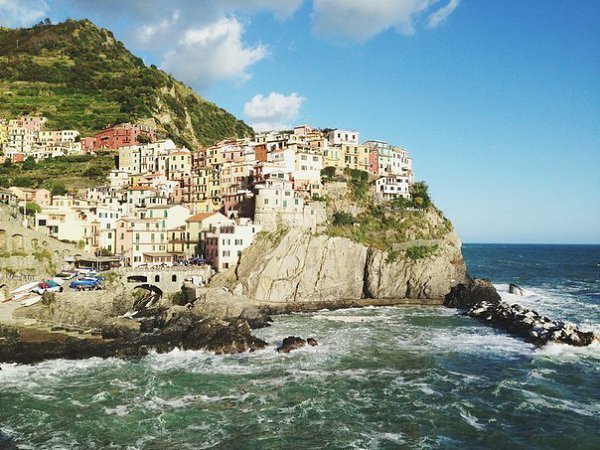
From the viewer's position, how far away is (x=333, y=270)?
64875 mm

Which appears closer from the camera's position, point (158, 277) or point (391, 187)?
point (158, 277)

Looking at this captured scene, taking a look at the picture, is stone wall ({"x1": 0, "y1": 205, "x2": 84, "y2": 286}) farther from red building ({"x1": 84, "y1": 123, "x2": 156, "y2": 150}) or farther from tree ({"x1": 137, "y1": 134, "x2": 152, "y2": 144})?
red building ({"x1": 84, "y1": 123, "x2": 156, "y2": 150})

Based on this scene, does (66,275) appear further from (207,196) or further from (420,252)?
(420,252)

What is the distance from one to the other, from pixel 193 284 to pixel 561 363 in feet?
125

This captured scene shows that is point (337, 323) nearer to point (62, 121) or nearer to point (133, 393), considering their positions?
point (133, 393)

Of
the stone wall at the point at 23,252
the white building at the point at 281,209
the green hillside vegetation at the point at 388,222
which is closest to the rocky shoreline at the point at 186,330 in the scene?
the stone wall at the point at 23,252

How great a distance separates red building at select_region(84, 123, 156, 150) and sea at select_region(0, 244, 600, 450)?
7300cm

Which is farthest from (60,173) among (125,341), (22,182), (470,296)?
(470,296)

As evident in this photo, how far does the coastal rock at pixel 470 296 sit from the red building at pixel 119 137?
71.7 m

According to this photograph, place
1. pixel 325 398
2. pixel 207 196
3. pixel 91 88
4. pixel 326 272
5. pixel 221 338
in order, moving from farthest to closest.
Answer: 1. pixel 91 88
2. pixel 207 196
3. pixel 326 272
4. pixel 221 338
5. pixel 325 398

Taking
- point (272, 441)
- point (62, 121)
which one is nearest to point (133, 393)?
point (272, 441)

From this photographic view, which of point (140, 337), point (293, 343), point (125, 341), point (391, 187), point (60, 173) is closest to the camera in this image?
point (293, 343)

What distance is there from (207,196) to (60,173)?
3329 cm

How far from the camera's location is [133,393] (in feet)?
105
